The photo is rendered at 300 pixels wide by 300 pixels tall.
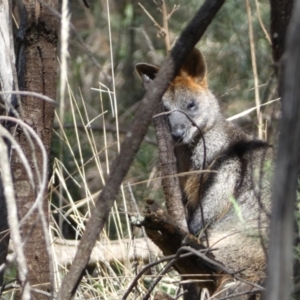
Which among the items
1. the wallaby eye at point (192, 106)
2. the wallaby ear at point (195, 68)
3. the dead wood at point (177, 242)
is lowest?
the dead wood at point (177, 242)

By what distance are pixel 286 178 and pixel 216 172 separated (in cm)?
331

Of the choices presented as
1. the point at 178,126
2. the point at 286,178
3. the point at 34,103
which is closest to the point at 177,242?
the point at 34,103

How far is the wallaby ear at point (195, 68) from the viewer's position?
221 inches

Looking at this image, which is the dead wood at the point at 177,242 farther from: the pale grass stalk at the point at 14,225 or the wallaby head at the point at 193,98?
the wallaby head at the point at 193,98

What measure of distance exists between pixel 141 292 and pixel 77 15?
6154 millimetres

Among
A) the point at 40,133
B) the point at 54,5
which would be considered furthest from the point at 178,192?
the point at 54,5

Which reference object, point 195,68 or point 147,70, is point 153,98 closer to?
point 147,70

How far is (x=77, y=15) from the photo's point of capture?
9.95 meters

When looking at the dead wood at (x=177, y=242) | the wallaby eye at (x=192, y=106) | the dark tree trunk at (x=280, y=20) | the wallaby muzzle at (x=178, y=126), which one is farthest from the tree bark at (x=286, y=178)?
the wallaby eye at (x=192, y=106)

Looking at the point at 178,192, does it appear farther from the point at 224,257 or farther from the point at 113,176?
the point at 113,176

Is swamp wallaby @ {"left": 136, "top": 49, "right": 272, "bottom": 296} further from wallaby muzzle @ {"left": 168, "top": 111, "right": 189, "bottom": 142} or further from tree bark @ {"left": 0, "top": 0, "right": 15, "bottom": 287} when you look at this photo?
tree bark @ {"left": 0, "top": 0, "right": 15, "bottom": 287}

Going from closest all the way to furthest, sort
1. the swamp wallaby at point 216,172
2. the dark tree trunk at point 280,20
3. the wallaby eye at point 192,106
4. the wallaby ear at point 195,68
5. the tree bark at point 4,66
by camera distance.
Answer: the dark tree trunk at point 280,20 → the tree bark at point 4,66 → the swamp wallaby at point 216,172 → the wallaby ear at point 195,68 → the wallaby eye at point 192,106

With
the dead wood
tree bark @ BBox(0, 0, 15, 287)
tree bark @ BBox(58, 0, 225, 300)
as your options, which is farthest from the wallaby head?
tree bark @ BBox(58, 0, 225, 300)

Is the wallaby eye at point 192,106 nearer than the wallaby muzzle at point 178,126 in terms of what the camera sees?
No
